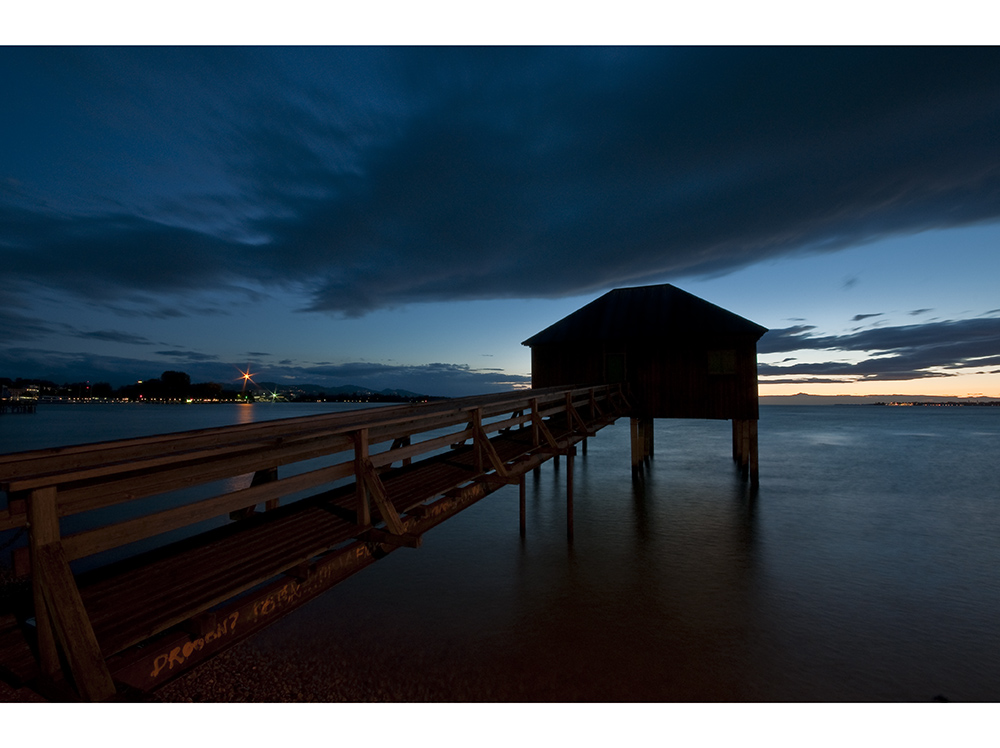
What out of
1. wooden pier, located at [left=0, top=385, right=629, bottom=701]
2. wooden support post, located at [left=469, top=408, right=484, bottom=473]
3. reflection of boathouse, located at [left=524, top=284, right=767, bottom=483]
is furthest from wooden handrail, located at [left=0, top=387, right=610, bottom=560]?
reflection of boathouse, located at [left=524, top=284, right=767, bottom=483]

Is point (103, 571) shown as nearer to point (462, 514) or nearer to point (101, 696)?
point (101, 696)

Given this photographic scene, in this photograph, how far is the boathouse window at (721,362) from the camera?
17.8 m

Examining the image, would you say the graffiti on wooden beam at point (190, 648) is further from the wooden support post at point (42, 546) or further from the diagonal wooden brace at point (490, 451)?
the diagonal wooden brace at point (490, 451)

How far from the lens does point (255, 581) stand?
12.8 feet

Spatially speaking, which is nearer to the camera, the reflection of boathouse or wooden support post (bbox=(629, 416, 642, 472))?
the reflection of boathouse

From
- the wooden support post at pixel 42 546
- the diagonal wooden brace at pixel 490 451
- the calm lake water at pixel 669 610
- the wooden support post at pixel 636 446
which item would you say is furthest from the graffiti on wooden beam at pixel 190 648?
the wooden support post at pixel 636 446


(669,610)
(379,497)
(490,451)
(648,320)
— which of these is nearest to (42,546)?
(379,497)

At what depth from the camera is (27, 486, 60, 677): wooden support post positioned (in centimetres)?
277

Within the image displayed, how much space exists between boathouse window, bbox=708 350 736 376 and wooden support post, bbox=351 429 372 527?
16.1 m

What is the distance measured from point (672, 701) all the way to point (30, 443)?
60.5 meters

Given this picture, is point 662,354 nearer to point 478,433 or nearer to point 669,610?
point 669,610

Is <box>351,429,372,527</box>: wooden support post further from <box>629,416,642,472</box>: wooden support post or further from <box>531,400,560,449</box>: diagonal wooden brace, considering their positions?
<box>629,416,642,472</box>: wooden support post

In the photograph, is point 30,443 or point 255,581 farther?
point 30,443

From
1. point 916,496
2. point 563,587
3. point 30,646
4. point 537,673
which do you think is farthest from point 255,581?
point 916,496
